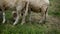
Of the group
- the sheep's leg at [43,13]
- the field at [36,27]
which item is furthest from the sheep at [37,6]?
the field at [36,27]

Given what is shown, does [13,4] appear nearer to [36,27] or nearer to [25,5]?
[25,5]

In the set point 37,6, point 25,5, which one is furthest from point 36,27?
point 25,5

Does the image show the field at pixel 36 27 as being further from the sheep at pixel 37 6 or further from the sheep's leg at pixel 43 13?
the sheep at pixel 37 6

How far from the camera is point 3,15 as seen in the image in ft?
29.0

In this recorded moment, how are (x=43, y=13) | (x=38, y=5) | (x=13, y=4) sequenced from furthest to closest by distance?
(x=43, y=13) → (x=38, y=5) → (x=13, y=4)

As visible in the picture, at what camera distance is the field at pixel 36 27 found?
7.57 meters

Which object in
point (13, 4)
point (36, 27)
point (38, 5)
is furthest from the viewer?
point (38, 5)

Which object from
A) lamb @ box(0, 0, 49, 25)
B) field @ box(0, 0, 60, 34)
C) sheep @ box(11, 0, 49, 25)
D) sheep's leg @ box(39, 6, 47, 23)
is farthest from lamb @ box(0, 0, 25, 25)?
sheep's leg @ box(39, 6, 47, 23)

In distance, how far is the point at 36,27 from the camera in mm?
8391

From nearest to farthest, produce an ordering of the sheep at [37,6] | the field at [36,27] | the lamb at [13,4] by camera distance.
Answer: the field at [36,27], the lamb at [13,4], the sheep at [37,6]

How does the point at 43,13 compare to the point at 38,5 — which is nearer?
the point at 38,5

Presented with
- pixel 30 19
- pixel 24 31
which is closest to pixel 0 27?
pixel 24 31

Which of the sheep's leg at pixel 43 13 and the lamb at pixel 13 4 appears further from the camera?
the sheep's leg at pixel 43 13

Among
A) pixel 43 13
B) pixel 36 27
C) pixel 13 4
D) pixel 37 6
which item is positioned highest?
pixel 13 4
